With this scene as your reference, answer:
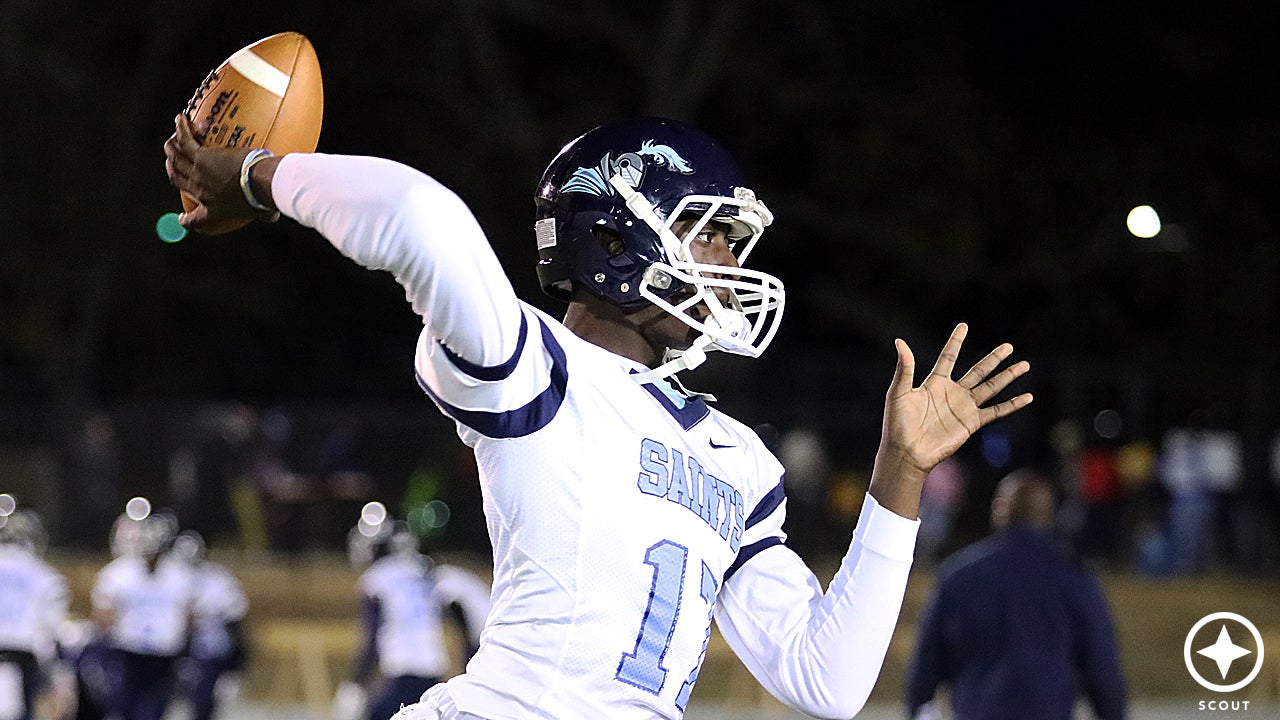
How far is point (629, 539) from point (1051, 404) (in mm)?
17679

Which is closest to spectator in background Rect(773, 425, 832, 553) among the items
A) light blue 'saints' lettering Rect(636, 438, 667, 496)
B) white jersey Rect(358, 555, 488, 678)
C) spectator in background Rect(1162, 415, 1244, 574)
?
spectator in background Rect(1162, 415, 1244, 574)

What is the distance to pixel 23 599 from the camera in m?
11.3

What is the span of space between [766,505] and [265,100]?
1072 millimetres

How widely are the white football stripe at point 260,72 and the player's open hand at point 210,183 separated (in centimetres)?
37

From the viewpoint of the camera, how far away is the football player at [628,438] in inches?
103

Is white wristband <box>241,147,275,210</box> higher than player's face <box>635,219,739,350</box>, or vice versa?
player's face <box>635,219,739,350</box>

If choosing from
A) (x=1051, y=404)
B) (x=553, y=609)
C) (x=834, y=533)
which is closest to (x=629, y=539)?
(x=553, y=609)

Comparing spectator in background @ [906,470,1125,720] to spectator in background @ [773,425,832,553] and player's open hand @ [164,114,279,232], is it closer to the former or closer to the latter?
player's open hand @ [164,114,279,232]

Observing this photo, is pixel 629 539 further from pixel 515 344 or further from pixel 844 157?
pixel 844 157

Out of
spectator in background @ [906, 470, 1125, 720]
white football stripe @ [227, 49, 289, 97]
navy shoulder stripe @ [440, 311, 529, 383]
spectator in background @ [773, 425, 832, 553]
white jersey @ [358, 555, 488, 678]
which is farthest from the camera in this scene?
spectator in background @ [773, 425, 832, 553]

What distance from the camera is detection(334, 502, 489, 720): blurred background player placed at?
1055cm

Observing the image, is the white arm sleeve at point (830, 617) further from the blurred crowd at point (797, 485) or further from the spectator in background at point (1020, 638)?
the blurred crowd at point (797, 485)

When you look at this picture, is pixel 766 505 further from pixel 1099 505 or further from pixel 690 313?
pixel 1099 505

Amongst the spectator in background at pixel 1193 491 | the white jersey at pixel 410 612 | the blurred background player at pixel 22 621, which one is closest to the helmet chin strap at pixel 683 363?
the white jersey at pixel 410 612
